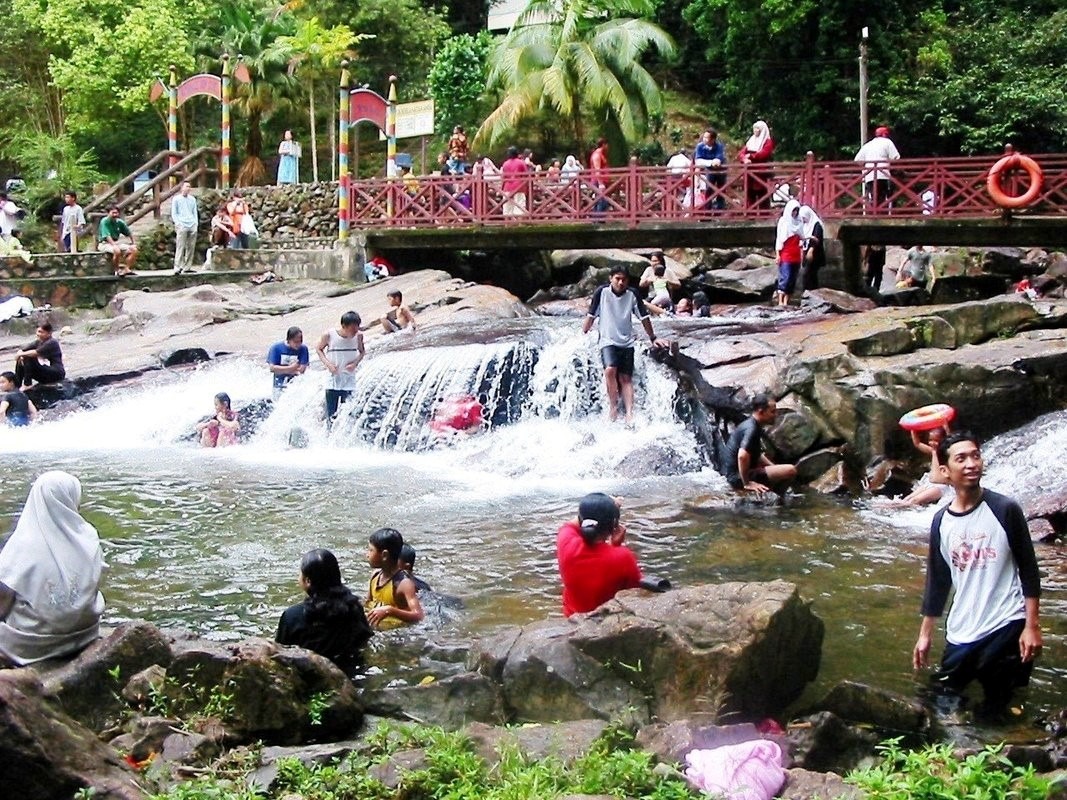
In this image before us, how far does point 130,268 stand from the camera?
24.3 m

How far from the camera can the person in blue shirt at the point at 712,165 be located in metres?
20.8

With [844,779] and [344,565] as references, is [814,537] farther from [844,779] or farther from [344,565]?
[844,779]

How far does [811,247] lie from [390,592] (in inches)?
547

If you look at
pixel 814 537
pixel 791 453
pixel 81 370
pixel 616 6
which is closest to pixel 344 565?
pixel 814 537

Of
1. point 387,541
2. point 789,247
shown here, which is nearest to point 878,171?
point 789,247

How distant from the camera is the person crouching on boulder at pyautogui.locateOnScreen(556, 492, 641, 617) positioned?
6602 millimetres

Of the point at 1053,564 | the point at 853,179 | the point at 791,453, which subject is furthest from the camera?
the point at 853,179

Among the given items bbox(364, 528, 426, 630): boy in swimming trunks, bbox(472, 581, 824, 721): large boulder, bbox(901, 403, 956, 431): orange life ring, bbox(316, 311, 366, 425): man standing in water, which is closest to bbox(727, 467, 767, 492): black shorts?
bbox(901, 403, 956, 431): orange life ring

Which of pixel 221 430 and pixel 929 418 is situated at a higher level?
pixel 929 418

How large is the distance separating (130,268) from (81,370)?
6574mm

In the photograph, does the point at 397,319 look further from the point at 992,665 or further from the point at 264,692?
the point at 992,665

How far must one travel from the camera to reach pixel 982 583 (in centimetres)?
548

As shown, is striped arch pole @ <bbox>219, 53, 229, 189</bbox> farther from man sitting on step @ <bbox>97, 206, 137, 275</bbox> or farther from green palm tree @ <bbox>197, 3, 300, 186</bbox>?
man sitting on step @ <bbox>97, 206, 137, 275</bbox>

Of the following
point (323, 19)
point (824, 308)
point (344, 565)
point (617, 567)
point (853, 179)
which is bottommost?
point (344, 565)
